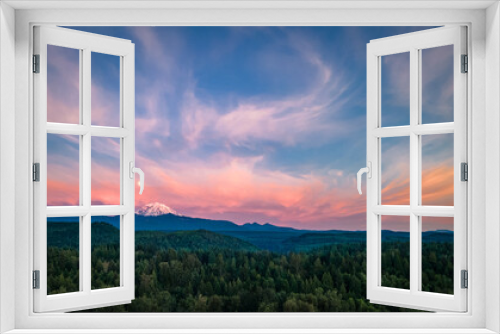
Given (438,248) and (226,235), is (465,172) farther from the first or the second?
(226,235)

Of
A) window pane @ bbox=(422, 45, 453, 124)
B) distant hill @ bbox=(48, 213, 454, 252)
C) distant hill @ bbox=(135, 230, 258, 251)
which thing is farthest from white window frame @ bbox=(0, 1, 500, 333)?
distant hill @ bbox=(135, 230, 258, 251)

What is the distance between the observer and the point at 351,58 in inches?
217

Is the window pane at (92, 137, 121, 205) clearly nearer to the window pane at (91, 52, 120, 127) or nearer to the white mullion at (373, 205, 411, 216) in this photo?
the window pane at (91, 52, 120, 127)

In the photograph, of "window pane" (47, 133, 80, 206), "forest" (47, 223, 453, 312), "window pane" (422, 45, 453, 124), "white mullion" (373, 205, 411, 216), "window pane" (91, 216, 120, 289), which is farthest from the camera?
"window pane" (91, 216, 120, 289)

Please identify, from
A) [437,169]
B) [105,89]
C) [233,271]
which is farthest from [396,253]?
[105,89]

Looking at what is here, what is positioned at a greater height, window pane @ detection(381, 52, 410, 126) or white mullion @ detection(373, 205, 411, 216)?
window pane @ detection(381, 52, 410, 126)

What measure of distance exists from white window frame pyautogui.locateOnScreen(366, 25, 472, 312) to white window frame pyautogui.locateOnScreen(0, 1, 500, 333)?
5 cm

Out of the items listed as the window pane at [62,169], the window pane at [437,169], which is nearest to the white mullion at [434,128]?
the window pane at [437,169]

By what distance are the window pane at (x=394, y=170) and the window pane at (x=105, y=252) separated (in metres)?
3.06

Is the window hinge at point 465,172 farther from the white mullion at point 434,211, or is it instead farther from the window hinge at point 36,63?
the window hinge at point 36,63

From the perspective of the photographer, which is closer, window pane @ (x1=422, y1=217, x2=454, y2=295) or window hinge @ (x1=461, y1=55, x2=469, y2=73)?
window hinge @ (x1=461, y1=55, x2=469, y2=73)

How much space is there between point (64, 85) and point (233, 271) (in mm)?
3208

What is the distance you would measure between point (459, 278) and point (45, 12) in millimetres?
2370

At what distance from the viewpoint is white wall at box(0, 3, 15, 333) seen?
2.09 metres
